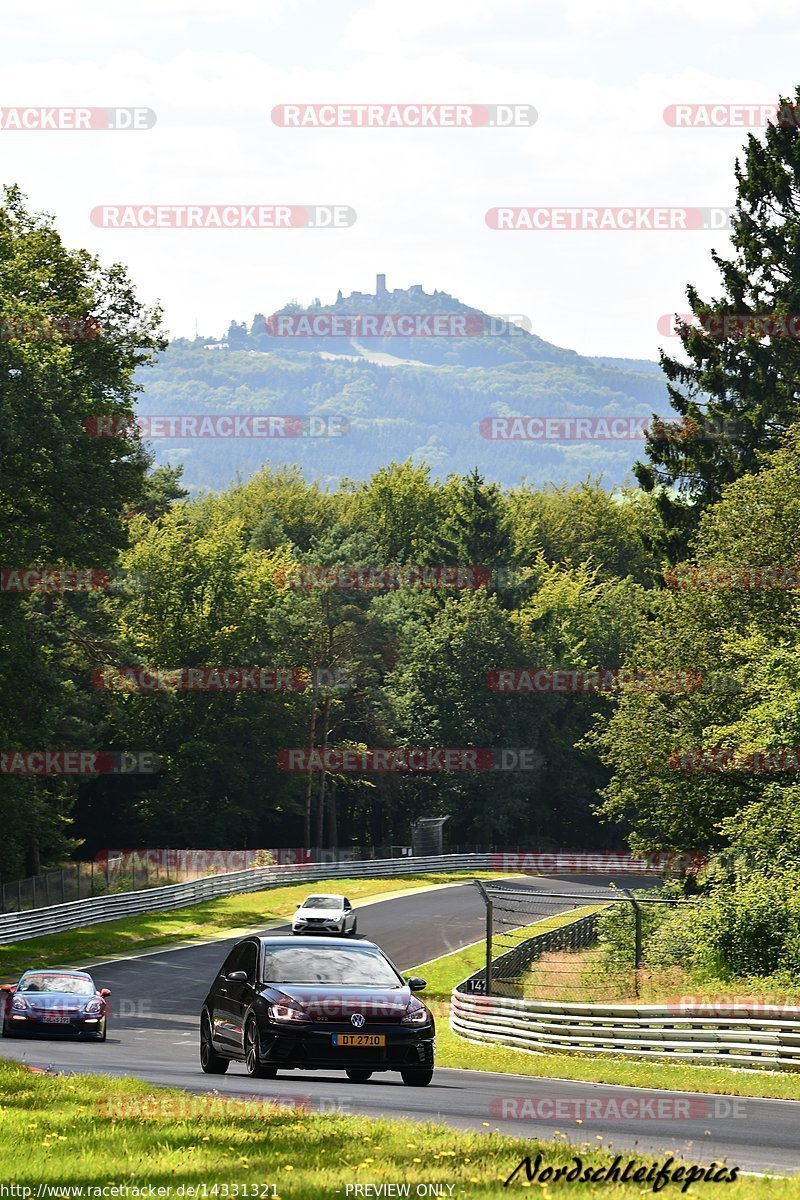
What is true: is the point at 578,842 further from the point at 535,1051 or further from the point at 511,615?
the point at 535,1051

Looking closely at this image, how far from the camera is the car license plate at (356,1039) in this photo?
1644 centimetres

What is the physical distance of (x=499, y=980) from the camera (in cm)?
3192

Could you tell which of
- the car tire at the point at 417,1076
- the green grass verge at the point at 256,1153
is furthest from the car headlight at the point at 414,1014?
the green grass verge at the point at 256,1153

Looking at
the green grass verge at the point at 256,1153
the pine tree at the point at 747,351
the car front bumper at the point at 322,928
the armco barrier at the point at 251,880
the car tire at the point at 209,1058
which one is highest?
the pine tree at the point at 747,351

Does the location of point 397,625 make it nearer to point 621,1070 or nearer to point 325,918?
point 325,918

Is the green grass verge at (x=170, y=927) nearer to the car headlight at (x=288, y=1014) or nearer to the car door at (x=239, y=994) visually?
the car door at (x=239, y=994)

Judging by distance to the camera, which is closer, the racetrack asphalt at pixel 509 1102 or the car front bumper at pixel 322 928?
the racetrack asphalt at pixel 509 1102

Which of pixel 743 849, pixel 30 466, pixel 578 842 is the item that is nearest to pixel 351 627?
pixel 578 842

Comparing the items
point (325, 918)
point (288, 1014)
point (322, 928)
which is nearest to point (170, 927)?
point (322, 928)

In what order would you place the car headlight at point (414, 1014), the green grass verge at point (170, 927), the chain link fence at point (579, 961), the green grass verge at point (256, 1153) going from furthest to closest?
the green grass verge at point (170, 927)
the chain link fence at point (579, 961)
the car headlight at point (414, 1014)
the green grass verge at point (256, 1153)

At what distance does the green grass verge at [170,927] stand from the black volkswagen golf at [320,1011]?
83.3ft

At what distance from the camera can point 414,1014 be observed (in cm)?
1689

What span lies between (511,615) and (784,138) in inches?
2042

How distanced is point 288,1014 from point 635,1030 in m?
10.6
